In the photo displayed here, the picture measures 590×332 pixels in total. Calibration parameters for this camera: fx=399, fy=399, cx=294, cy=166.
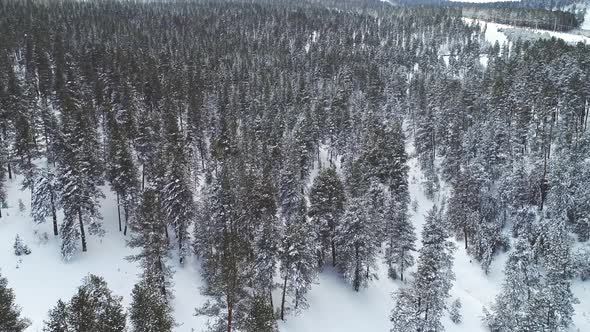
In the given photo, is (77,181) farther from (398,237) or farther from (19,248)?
(398,237)

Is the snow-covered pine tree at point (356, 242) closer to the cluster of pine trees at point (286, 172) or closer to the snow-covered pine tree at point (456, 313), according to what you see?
the cluster of pine trees at point (286, 172)

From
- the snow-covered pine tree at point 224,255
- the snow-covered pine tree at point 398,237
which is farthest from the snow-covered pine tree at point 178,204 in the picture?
the snow-covered pine tree at point 398,237

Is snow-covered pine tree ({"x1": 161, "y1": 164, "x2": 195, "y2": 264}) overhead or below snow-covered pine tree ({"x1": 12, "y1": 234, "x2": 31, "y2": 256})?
overhead

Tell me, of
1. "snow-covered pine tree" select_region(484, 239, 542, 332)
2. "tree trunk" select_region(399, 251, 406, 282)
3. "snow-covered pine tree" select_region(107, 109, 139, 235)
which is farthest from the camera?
"tree trunk" select_region(399, 251, 406, 282)

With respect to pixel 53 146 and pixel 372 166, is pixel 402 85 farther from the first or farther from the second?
pixel 53 146

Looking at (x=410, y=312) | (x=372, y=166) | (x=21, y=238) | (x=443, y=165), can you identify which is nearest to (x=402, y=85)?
(x=443, y=165)

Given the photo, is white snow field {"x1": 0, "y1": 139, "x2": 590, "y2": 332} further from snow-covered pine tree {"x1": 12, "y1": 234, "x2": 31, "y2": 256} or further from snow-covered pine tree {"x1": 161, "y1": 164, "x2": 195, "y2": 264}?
snow-covered pine tree {"x1": 161, "y1": 164, "x2": 195, "y2": 264}

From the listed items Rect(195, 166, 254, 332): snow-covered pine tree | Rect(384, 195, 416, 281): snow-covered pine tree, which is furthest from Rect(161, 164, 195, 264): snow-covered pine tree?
Rect(384, 195, 416, 281): snow-covered pine tree
